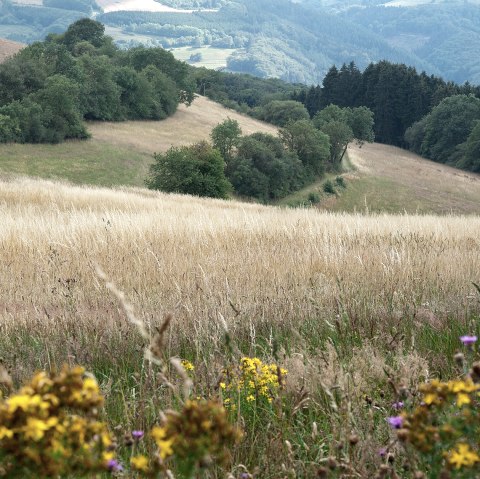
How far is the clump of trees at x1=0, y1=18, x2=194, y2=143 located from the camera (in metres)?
63.3

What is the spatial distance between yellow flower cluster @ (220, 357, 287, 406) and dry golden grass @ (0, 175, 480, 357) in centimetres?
42

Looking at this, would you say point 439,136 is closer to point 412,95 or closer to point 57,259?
point 412,95

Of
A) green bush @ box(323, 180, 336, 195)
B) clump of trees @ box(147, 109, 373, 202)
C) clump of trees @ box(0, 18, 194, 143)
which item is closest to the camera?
clump of trees @ box(147, 109, 373, 202)

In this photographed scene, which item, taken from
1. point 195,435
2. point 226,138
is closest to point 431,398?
point 195,435

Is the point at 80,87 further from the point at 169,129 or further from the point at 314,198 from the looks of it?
the point at 314,198

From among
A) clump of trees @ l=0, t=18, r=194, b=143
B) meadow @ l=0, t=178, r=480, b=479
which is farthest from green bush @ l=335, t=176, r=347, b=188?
meadow @ l=0, t=178, r=480, b=479

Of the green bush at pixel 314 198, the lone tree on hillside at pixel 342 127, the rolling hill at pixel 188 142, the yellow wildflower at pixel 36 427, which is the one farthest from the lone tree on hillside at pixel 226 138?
the yellow wildflower at pixel 36 427

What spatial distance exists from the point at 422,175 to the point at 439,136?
21.6 metres

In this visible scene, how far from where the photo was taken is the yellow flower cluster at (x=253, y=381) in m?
2.64

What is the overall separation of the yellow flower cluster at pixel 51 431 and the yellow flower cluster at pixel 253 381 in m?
1.44

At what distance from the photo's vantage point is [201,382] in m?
2.74

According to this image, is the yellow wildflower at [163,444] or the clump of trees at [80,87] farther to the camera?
the clump of trees at [80,87]

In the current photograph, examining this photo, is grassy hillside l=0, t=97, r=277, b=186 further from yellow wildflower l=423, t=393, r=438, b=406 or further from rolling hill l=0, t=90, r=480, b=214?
yellow wildflower l=423, t=393, r=438, b=406

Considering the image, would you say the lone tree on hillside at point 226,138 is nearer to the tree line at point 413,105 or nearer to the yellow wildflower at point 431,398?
the tree line at point 413,105
